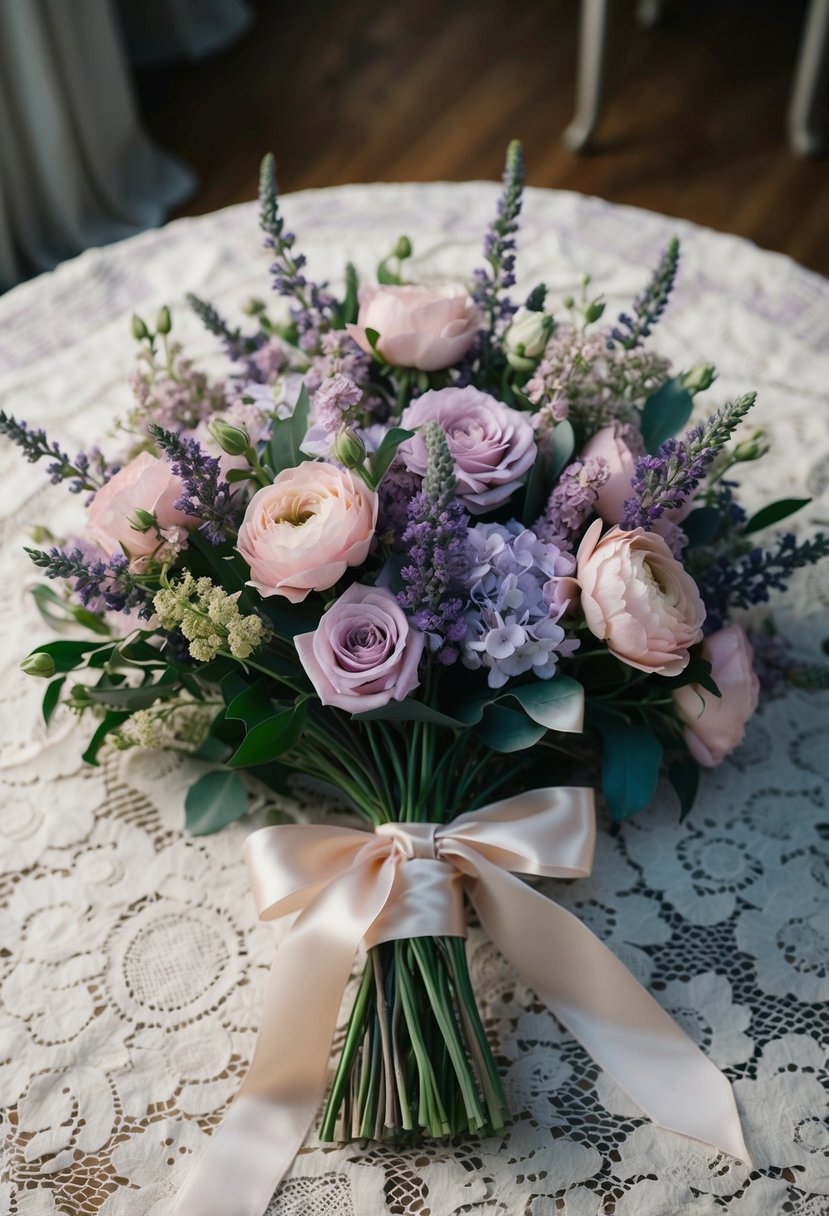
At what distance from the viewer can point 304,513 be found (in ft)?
2.87

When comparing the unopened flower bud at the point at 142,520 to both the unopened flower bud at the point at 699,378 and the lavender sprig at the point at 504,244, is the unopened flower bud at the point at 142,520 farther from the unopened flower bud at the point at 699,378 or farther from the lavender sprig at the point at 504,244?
the unopened flower bud at the point at 699,378

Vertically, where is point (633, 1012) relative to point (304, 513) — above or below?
below

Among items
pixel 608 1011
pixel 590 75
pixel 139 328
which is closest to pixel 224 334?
pixel 139 328

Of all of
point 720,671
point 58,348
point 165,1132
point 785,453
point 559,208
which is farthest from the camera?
point 559,208

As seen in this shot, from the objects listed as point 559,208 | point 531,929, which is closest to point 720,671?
point 531,929

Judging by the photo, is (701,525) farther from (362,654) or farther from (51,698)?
(51,698)

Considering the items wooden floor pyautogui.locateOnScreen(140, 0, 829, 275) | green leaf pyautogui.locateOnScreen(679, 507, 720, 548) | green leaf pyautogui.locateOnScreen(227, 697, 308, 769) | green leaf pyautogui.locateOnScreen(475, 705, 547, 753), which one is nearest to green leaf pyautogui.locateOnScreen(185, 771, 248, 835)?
green leaf pyautogui.locateOnScreen(227, 697, 308, 769)

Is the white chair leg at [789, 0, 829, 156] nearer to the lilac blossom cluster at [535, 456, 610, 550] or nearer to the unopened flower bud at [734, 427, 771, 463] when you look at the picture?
the unopened flower bud at [734, 427, 771, 463]

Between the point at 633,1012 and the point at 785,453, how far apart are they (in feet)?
2.18

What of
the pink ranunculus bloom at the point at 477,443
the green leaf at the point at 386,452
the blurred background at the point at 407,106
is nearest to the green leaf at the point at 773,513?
the pink ranunculus bloom at the point at 477,443

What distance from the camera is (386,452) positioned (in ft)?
2.86

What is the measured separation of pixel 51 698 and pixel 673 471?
0.56 metres

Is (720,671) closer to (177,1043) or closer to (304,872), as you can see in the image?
(304,872)

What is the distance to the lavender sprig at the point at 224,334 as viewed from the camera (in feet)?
3.55
